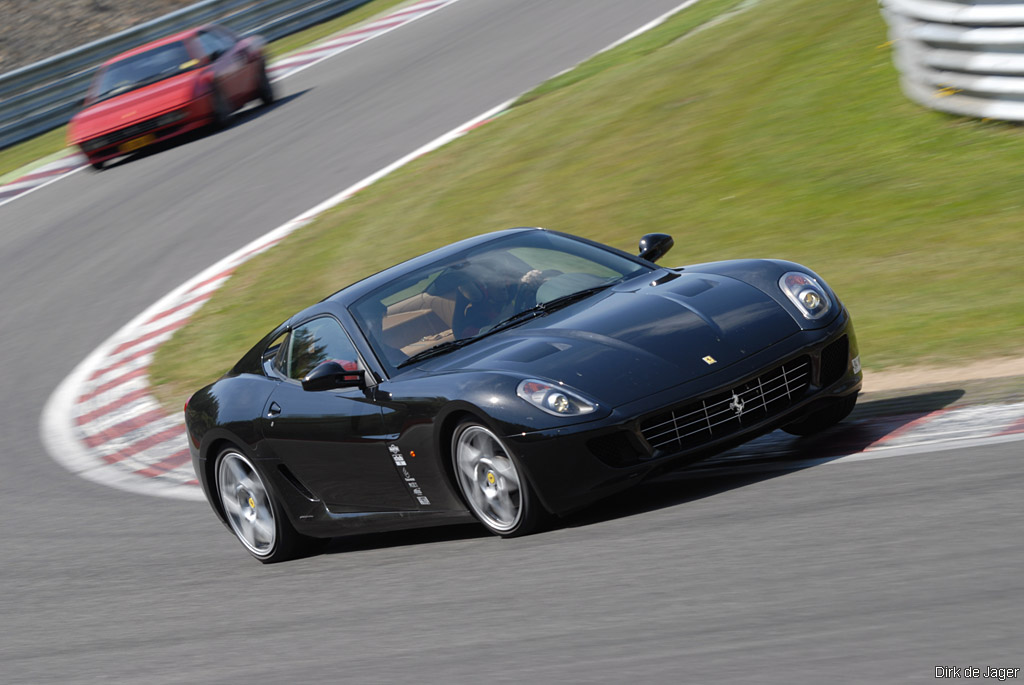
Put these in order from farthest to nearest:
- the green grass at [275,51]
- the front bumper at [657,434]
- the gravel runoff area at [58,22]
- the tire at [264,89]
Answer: the gravel runoff area at [58,22]
the green grass at [275,51]
the tire at [264,89]
the front bumper at [657,434]

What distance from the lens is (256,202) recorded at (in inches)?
643

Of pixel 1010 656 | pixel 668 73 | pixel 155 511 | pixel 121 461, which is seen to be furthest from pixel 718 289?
pixel 668 73

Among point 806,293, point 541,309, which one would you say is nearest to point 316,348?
point 541,309

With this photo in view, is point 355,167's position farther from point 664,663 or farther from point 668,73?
point 664,663

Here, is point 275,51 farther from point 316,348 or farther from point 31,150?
point 316,348

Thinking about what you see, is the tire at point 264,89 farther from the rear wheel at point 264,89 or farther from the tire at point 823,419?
the tire at point 823,419

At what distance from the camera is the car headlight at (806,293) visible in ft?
19.9

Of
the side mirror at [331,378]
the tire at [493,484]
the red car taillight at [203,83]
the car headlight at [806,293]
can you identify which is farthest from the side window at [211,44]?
the tire at [493,484]

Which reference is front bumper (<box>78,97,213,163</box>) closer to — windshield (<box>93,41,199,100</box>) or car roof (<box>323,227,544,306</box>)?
windshield (<box>93,41,199,100</box>)

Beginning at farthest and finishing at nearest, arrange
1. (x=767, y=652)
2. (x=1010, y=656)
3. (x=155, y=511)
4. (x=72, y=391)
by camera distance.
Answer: (x=72, y=391) → (x=155, y=511) → (x=767, y=652) → (x=1010, y=656)

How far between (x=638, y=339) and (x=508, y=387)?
603mm

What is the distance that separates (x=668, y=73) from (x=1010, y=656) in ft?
42.6

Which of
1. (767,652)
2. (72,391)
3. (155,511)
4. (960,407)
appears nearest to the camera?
(767,652)

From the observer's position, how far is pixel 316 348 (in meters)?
6.86
